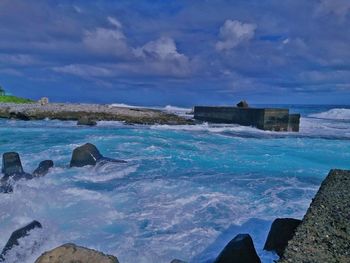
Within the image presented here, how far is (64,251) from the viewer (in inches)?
166

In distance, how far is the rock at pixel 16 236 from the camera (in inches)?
207

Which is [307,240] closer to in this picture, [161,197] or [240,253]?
[240,253]

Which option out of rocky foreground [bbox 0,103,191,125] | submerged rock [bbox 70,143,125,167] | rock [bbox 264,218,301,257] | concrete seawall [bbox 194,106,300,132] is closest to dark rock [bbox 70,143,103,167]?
submerged rock [bbox 70,143,125,167]

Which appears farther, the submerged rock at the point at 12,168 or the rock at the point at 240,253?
the submerged rock at the point at 12,168

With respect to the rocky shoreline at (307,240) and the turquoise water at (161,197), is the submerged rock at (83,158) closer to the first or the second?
the turquoise water at (161,197)

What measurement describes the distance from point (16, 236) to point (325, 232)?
147 inches

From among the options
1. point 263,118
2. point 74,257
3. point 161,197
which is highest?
point 263,118

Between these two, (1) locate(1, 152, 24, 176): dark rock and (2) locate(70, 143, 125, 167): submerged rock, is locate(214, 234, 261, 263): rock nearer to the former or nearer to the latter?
(1) locate(1, 152, 24, 176): dark rock

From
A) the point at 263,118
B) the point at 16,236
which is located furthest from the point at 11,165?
the point at 263,118

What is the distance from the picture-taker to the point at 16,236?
5.47m

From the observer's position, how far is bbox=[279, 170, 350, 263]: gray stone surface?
3664 mm

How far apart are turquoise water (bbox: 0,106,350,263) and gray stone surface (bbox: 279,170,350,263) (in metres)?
1.19

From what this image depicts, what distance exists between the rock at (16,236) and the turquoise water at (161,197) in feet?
0.49

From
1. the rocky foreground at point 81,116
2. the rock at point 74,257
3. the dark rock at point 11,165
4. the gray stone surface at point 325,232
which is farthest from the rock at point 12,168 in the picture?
the rocky foreground at point 81,116
